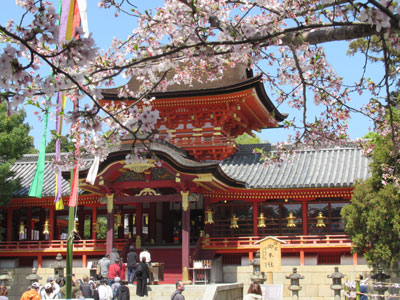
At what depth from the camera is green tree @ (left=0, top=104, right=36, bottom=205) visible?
24.1m

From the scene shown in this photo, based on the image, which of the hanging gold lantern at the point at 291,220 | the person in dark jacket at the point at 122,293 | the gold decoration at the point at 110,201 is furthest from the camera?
the hanging gold lantern at the point at 291,220

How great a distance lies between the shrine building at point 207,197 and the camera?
71.4ft

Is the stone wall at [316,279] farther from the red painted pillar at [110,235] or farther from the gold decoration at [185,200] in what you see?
the red painted pillar at [110,235]

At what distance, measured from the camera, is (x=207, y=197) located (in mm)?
23406

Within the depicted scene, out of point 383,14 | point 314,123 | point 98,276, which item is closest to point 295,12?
point 314,123

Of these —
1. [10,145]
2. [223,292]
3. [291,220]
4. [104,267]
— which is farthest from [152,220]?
[223,292]

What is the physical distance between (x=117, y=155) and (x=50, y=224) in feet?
20.8

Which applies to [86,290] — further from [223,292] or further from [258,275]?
[258,275]

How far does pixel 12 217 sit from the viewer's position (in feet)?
87.6

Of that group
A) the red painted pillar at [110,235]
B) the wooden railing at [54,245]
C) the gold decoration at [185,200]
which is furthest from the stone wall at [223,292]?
the wooden railing at [54,245]

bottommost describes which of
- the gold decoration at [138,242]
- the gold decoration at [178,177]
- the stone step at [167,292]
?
the stone step at [167,292]

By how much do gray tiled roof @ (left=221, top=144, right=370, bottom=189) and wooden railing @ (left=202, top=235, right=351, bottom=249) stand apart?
6.08 feet

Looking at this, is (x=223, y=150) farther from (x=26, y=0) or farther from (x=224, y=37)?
(x=26, y=0)

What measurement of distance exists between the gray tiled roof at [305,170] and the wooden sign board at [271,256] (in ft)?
12.7
